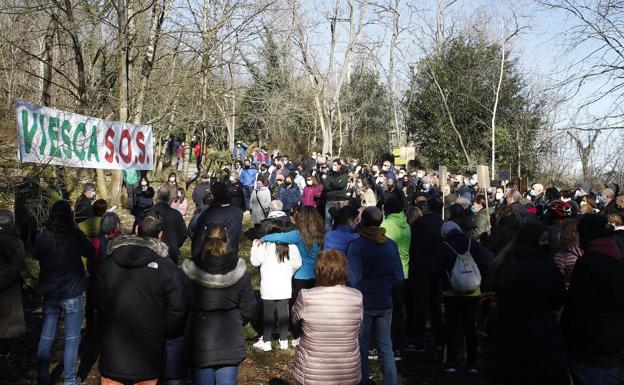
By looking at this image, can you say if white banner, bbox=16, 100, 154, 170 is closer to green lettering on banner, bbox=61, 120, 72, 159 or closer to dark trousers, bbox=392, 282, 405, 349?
green lettering on banner, bbox=61, 120, 72, 159

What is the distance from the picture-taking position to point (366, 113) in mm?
41469

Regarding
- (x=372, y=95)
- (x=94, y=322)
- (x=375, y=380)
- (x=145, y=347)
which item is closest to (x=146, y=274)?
(x=145, y=347)

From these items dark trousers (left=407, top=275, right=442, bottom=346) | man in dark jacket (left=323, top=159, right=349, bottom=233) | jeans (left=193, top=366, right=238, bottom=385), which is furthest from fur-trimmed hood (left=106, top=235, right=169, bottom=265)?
man in dark jacket (left=323, top=159, right=349, bottom=233)

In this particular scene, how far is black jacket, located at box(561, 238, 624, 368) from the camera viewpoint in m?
4.31

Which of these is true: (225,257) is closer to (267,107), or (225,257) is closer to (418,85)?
(267,107)

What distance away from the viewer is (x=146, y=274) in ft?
13.8

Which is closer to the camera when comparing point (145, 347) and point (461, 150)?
point (145, 347)

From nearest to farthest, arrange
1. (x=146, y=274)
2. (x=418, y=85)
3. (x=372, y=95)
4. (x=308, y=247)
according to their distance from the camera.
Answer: (x=146, y=274)
(x=308, y=247)
(x=418, y=85)
(x=372, y=95)

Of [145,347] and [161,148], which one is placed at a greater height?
[161,148]

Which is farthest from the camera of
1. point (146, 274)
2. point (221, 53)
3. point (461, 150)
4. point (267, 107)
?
point (461, 150)

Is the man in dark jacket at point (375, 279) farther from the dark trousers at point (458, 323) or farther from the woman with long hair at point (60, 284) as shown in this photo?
the woman with long hair at point (60, 284)

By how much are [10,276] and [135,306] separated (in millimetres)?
2468

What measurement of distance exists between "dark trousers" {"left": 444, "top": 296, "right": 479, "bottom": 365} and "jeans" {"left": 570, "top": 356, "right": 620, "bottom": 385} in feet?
7.03

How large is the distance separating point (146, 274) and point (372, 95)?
125 ft
